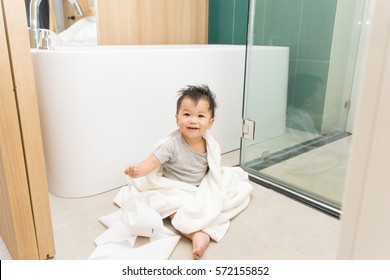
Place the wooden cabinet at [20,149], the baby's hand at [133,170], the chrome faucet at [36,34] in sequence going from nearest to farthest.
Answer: the wooden cabinet at [20,149] → the baby's hand at [133,170] → the chrome faucet at [36,34]

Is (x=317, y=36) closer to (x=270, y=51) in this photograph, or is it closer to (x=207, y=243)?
(x=270, y=51)

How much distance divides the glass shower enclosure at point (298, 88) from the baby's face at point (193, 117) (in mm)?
397

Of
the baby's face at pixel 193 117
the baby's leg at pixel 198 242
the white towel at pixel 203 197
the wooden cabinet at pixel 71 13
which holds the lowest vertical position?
the baby's leg at pixel 198 242

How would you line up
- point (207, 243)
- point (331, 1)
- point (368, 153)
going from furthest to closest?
1. point (331, 1)
2. point (207, 243)
3. point (368, 153)

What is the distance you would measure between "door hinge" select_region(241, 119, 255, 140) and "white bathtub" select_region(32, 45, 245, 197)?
10.7 inches

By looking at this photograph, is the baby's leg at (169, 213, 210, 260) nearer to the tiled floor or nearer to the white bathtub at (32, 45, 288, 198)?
the tiled floor

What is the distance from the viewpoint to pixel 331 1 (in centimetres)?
127

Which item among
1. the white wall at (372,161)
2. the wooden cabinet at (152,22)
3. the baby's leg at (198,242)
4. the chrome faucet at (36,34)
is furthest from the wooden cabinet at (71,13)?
the white wall at (372,161)

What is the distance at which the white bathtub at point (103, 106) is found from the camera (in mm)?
1043

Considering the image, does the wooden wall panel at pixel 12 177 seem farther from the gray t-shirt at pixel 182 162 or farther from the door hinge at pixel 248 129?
the door hinge at pixel 248 129

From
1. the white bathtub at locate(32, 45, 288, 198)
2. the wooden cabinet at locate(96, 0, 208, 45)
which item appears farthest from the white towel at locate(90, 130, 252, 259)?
the wooden cabinet at locate(96, 0, 208, 45)

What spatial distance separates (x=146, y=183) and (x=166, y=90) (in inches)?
16.5

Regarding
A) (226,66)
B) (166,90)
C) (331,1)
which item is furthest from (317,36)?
(166,90)

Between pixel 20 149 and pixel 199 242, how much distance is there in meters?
0.49
